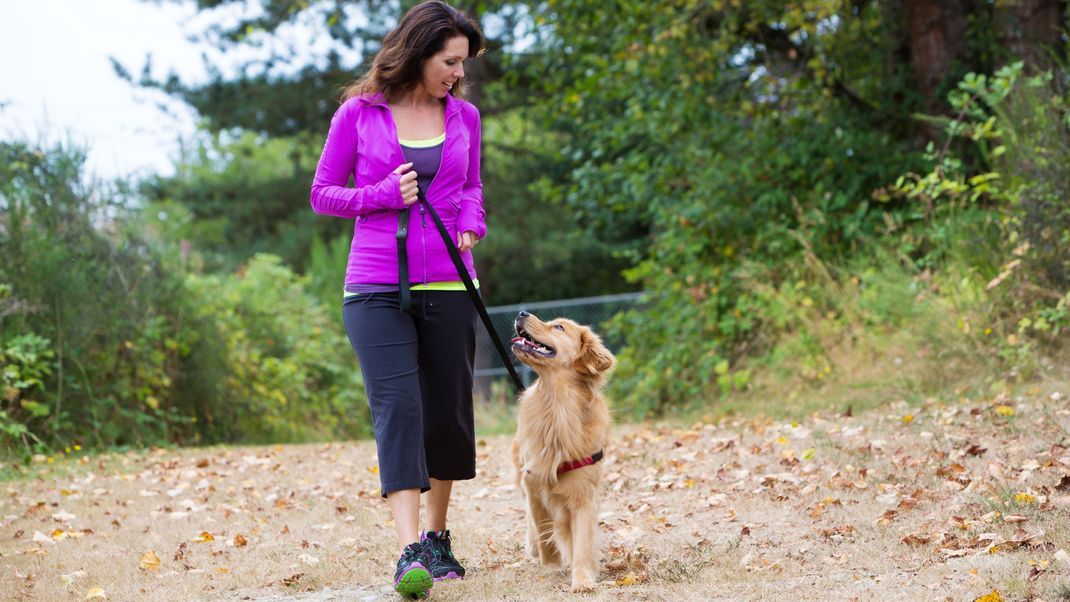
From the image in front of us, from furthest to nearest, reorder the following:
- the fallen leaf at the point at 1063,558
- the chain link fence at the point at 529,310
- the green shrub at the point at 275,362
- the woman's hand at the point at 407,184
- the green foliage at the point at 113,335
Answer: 1. the chain link fence at the point at 529,310
2. the green shrub at the point at 275,362
3. the green foliage at the point at 113,335
4. the woman's hand at the point at 407,184
5. the fallen leaf at the point at 1063,558

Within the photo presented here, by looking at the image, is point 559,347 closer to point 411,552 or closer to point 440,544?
point 440,544

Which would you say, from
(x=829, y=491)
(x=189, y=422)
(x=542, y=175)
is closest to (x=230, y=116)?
(x=542, y=175)

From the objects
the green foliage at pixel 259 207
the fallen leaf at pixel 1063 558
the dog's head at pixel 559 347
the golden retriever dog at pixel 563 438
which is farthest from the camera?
the green foliage at pixel 259 207

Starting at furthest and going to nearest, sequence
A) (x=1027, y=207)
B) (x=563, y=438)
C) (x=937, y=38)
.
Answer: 1. (x=937, y=38)
2. (x=1027, y=207)
3. (x=563, y=438)

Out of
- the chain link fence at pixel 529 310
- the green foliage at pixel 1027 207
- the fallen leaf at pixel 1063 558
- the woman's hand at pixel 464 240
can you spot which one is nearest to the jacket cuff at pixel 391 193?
the woman's hand at pixel 464 240

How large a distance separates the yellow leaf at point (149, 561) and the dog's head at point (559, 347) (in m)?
1.94

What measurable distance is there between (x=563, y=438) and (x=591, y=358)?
0.38 meters

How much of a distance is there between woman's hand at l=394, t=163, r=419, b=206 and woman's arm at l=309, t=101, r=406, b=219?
0.02m

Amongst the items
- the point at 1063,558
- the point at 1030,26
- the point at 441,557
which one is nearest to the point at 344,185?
the point at 441,557

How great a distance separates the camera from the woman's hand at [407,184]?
388 centimetres

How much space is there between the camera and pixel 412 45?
399cm

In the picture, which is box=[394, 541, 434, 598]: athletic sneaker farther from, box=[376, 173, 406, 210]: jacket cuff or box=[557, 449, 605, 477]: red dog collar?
box=[376, 173, 406, 210]: jacket cuff

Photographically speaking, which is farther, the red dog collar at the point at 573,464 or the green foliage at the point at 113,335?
the green foliage at the point at 113,335

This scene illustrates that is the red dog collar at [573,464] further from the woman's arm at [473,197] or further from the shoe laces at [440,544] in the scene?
the woman's arm at [473,197]
